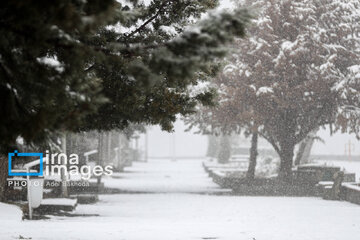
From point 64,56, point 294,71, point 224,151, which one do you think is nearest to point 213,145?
point 224,151

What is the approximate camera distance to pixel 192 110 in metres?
8.81

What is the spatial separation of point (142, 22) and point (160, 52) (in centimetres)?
371

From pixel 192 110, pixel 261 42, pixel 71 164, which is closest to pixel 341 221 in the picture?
pixel 192 110

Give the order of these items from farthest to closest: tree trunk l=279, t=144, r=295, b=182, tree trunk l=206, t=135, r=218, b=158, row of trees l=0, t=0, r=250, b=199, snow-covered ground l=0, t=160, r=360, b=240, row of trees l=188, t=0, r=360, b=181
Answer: tree trunk l=206, t=135, r=218, b=158
tree trunk l=279, t=144, r=295, b=182
row of trees l=188, t=0, r=360, b=181
snow-covered ground l=0, t=160, r=360, b=240
row of trees l=0, t=0, r=250, b=199

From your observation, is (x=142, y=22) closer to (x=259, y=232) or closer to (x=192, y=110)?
(x=192, y=110)

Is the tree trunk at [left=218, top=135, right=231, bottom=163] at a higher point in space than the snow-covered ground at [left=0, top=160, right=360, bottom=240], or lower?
higher

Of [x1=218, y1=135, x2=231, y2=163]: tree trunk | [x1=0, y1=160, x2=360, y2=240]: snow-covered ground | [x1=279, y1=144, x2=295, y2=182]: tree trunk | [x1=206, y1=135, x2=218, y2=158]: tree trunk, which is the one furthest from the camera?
[x1=206, y1=135, x2=218, y2=158]: tree trunk

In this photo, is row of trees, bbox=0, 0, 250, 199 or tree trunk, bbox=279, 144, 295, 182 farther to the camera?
tree trunk, bbox=279, 144, 295, 182

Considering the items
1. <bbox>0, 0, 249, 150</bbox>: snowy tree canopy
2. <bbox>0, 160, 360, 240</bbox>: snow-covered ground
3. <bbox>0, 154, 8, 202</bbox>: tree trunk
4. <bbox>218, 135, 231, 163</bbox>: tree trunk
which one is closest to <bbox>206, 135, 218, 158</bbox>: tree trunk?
<bbox>218, 135, 231, 163</bbox>: tree trunk

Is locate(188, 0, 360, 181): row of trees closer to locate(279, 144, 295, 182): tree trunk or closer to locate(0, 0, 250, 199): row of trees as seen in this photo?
locate(279, 144, 295, 182): tree trunk

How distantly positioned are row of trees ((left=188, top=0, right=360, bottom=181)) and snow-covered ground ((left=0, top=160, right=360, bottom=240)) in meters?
3.73

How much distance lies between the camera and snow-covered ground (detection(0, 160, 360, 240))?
10.7m

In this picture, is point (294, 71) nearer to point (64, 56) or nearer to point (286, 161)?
point (286, 161)

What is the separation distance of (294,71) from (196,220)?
10461 millimetres
